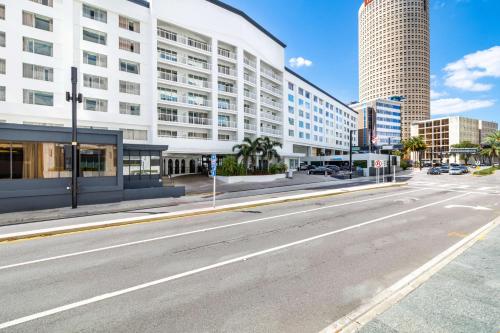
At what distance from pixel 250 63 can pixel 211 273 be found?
4256 cm

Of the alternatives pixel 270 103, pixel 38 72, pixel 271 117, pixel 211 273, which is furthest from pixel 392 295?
pixel 270 103

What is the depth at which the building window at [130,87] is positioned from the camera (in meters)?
30.5

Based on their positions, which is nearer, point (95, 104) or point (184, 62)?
point (95, 104)

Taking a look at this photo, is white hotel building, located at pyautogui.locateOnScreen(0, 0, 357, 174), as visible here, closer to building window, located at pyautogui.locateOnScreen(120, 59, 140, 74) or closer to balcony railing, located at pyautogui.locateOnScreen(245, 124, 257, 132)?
building window, located at pyautogui.locateOnScreen(120, 59, 140, 74)

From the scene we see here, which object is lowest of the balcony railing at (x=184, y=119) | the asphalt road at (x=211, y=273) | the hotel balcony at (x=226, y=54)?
the asphalt road at (x=211, y=273)

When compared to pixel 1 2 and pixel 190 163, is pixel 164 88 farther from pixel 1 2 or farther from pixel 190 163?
pixel 1 2

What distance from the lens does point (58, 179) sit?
15.6 metres

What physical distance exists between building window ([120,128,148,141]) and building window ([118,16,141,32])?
13362 mm

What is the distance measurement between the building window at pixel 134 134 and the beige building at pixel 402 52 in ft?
518

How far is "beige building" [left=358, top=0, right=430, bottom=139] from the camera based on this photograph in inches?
5625

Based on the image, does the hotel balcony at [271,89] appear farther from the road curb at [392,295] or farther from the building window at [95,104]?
the road curb at [392,295]

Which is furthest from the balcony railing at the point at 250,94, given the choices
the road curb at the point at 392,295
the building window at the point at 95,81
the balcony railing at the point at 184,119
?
the road curb at the point at 392,295

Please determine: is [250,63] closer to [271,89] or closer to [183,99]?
[271,89]

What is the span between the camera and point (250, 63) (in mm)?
42688
